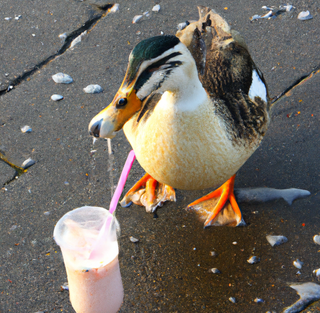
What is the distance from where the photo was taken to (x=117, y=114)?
1.89 meters

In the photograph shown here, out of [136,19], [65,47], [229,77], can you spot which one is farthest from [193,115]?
[136,19]

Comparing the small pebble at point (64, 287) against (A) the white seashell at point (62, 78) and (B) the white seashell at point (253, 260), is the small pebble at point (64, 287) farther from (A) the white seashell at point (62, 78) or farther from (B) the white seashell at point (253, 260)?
(A) the white seashell at point (62, 78)

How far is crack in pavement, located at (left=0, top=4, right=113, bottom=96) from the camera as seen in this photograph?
3.90 metres

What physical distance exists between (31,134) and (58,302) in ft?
5.19

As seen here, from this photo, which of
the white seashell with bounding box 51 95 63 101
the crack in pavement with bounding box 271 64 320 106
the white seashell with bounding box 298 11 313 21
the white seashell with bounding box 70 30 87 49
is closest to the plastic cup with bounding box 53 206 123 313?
the white seashell with bounding box 51 95 63 101

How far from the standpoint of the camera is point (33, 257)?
259 cm

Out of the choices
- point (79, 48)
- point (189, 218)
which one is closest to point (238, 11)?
point (79, 48)

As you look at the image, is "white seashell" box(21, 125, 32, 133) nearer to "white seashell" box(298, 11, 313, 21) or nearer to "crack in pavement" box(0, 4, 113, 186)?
"crack in pavement" box(0, 4, 113, 186)

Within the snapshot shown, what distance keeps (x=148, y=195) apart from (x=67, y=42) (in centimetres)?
224

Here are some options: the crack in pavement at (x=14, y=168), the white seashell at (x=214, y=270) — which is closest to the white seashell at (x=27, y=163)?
the crack in pavement at (x=14, y=168)

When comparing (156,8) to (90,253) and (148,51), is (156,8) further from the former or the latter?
(90,253)

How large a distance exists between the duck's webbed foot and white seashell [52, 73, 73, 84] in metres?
1.43

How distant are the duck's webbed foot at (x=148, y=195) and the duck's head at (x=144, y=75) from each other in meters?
1.05

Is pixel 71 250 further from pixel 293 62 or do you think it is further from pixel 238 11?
pixel 238 11
